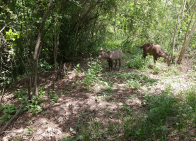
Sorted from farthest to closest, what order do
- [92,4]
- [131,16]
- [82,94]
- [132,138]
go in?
1. [131,16]
2. [92,4]
3. [82,94]
4. [132,138]

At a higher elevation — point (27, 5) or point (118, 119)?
point (27, 5)

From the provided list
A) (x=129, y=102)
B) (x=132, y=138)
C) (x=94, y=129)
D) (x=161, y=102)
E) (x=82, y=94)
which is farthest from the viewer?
(x=82, y=94)

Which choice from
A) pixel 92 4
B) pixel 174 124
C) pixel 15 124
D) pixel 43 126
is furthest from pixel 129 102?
pixel 92 4

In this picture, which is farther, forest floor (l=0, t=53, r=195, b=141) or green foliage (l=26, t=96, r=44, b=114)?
green foliage (l=26, t=96, r=44, b=114)

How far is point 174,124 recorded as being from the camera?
2.98 meters

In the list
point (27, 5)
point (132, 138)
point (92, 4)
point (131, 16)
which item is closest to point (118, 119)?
point (132, 138)

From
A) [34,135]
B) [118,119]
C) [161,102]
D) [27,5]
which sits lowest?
[34,135]

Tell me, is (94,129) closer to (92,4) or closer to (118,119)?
(118,119)

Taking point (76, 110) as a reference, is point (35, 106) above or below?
above

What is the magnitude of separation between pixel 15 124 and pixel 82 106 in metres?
1.83

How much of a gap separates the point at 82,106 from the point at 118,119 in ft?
4.17

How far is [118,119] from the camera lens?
136 inches

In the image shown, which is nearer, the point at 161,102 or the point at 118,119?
the point at 118,119

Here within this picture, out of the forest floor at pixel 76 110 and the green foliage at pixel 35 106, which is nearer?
the forest floor at pixel 76 110
